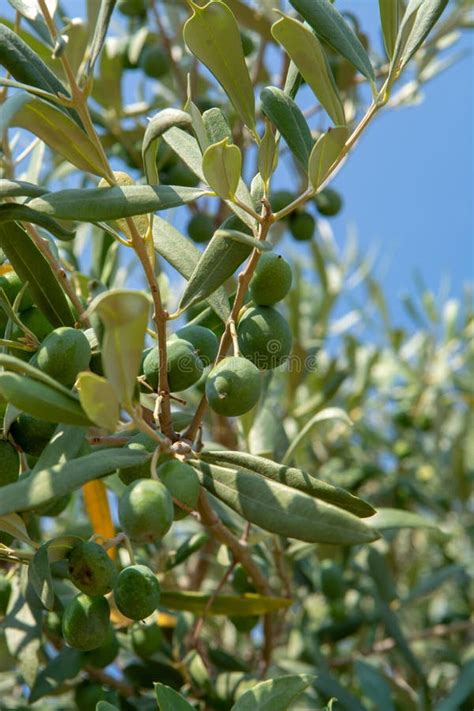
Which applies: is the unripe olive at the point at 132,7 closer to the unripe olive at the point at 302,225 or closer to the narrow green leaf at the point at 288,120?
the unripe olive at the point at 302,225

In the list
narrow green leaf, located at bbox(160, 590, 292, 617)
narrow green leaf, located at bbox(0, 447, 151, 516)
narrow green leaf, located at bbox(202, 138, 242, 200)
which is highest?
narrow green leaf, located at bbox(202, 138, 242, 200)

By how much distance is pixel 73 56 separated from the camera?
42.7 inches

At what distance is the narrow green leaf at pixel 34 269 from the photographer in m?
1.20

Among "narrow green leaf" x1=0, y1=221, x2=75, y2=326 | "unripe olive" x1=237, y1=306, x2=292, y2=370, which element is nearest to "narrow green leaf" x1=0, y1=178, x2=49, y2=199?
"narrow green leaf" x1=0, y1=221, x2=75, y2=326

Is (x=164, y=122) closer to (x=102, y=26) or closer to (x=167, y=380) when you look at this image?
(x=102, y=26)

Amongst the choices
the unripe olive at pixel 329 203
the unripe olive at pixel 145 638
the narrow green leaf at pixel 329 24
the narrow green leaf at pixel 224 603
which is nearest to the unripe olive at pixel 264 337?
the narrow green leaf at pixel 329 24

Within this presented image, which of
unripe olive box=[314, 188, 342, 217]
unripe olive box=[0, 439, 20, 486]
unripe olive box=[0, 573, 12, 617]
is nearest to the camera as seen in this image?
unripe olive box=[0, 439, 20, 486]

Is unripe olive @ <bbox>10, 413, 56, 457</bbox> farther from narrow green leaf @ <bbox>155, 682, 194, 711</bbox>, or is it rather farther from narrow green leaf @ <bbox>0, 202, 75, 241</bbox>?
narrow green leaf @ <bbox>155, 682, 194, 711</bbox>

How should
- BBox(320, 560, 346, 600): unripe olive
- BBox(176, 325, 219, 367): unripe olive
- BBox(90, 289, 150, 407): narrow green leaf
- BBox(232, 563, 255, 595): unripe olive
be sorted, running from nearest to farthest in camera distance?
BBox(90, 289, 150, 407): narrow green leaf < BBox(176, 325, 219, 367): unripe olive < BBox(232, 563, 255, 595): unripe olive < BBox(320, 560, 346, 600): unripe olive

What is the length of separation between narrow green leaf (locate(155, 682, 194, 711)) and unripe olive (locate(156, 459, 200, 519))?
244 mm

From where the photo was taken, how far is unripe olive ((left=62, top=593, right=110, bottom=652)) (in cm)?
114

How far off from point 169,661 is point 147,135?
1.25 metres

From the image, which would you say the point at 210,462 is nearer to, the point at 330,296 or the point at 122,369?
the point at 122,369

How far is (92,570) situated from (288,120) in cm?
65
